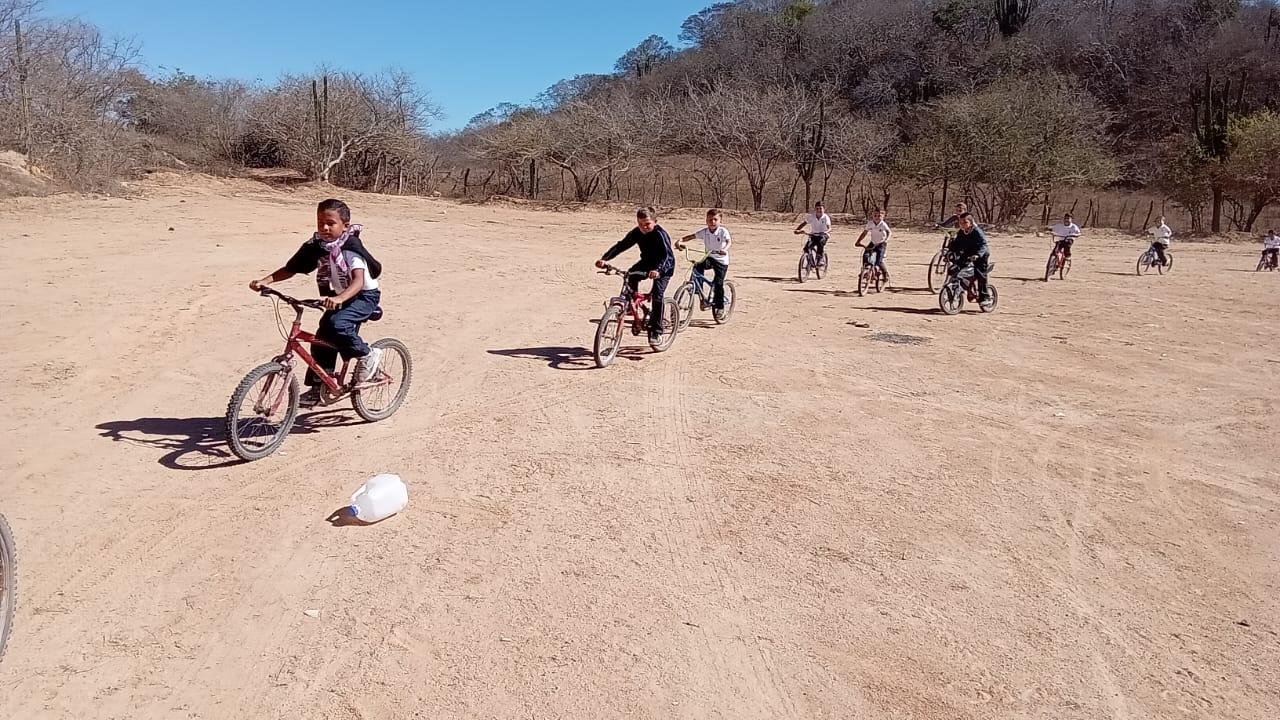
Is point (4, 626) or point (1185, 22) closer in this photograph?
point (4, 626)

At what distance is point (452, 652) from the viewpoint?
12.3ft

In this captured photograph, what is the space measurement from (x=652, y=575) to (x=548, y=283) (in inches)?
403

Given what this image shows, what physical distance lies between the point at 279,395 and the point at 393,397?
142 cm

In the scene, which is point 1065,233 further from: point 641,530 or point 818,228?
point 641,530

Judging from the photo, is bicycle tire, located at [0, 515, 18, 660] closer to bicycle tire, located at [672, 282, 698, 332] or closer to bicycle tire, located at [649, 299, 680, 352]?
bicycle tire, located at [649, 299, 680, 352]

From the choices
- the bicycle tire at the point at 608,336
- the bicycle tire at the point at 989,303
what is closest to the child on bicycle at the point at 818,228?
the bicycle tire at the point at 989,303

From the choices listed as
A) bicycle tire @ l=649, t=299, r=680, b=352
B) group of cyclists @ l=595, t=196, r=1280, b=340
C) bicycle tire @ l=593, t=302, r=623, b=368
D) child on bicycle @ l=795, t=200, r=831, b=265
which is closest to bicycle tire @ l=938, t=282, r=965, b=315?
group of cyclists @ l=595, t=196, r=1280, b=340

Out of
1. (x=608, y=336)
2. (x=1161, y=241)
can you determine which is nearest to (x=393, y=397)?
(x=608, y=336)

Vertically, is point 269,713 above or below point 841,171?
below

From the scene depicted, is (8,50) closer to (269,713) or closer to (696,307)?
(696,307)

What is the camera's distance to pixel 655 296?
Result: 360 inches

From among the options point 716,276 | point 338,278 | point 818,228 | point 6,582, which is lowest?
point 6,582

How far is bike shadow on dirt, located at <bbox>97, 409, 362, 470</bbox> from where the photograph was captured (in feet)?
18.7

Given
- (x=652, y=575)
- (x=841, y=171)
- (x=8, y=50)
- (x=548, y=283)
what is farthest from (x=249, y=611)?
(x=841, y=171)
